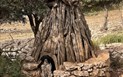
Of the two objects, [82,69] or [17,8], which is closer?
[17,8]

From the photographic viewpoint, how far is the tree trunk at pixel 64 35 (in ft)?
36.3

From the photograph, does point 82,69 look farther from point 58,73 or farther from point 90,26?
point 90,26

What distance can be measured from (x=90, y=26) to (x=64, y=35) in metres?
20.2

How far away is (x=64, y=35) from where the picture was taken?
1115cm

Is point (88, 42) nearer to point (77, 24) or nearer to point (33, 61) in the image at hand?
point (77, 24)

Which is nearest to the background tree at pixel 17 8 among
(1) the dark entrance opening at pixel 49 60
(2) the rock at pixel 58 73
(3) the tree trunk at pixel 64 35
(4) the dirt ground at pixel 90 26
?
(3) the tree trunk at pixel 64 35

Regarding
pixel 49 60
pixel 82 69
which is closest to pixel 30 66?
pixel 49 60

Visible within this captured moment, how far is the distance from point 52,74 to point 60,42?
39.1 inches

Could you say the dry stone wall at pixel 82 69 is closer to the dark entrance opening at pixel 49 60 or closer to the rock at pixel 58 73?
the rock at pixel 58 73

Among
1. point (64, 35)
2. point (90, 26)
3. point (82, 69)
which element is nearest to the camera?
point (82, 69)

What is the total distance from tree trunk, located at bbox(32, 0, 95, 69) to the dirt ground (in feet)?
49.2

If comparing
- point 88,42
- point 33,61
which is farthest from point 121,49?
point 33,61

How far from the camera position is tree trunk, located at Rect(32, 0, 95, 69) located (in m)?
11.1

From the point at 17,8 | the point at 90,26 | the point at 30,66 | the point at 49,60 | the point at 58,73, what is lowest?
the point at 58,73
